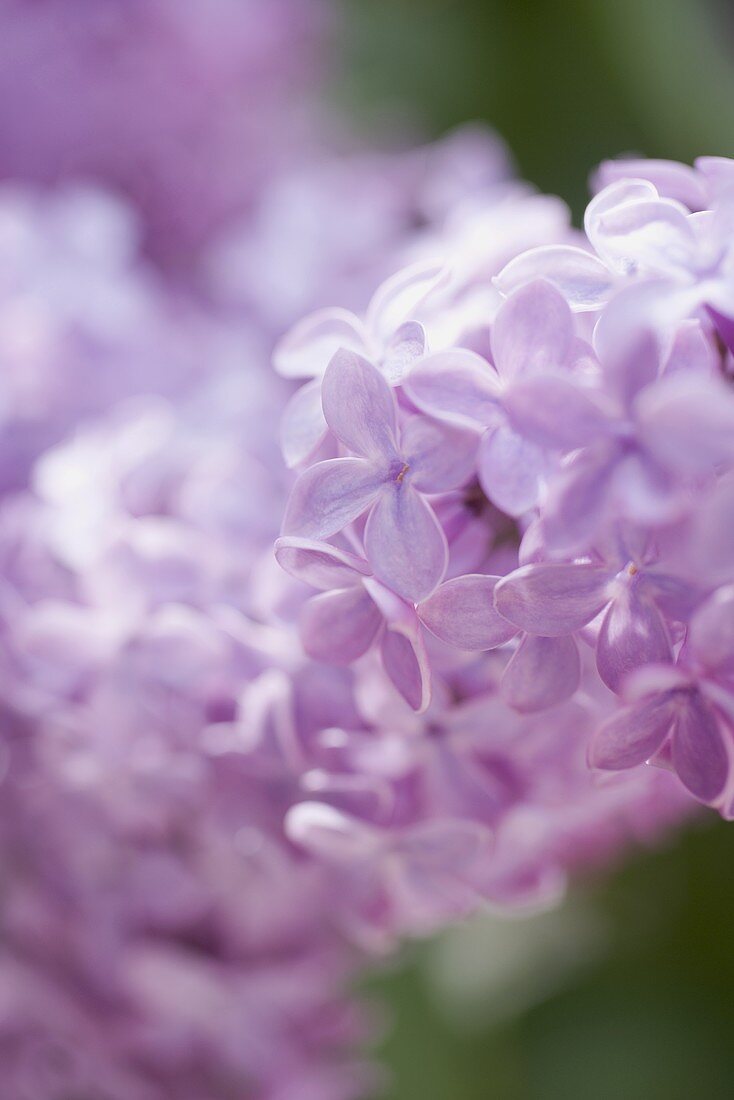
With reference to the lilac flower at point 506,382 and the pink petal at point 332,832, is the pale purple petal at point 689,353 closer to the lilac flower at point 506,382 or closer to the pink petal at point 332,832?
the lilac flower at point 506,382

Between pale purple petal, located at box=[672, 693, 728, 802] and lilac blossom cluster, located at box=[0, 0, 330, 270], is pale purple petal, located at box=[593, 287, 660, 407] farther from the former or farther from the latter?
lilac blossom cluster, located at box=[0, 0, 330, 270]

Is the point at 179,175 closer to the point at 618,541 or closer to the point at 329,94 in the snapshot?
the point at 329,94

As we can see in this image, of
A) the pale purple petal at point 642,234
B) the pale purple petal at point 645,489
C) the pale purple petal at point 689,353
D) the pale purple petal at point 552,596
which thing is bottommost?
the pale purple petal at point 645,489

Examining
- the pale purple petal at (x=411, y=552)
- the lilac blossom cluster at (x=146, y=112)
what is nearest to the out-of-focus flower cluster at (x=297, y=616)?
the pale purple petal at (x=411, y=552)

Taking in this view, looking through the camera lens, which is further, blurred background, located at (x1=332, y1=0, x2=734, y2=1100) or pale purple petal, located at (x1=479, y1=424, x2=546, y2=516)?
blurred background, located at (x1=332, y1=0, x2=734, y2=1100)

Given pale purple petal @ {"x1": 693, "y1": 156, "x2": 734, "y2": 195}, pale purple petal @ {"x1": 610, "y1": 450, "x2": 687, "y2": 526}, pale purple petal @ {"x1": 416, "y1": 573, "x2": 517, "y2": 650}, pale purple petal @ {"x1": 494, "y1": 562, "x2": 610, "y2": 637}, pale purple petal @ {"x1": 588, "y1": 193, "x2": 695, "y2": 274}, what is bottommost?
pale purple petal @ {"x1": 610, "y1": 450, "x2": 687, "y2": 526}

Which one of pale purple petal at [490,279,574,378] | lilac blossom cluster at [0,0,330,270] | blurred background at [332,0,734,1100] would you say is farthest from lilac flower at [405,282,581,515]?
lilac blossom cluster at [0,0,330,270]
